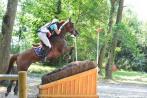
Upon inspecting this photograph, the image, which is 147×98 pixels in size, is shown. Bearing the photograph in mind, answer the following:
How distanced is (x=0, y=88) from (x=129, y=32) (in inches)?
442

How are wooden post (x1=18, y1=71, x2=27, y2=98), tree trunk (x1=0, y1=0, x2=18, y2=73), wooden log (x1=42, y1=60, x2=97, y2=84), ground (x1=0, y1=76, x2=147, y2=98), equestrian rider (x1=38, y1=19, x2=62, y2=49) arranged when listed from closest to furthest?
wooden post (x1=18, y1=71, x2=27, y2=98)
wooden log (x1=42, y1=60, x2=97, y2=84)
equestrian rider (x1=38, y1=19, x2=62, y2=49)
ground (x1=0, y1=76, x2=147, y2=98)
tree trunk (x1=0, y1=0, x2=18, y2=73)

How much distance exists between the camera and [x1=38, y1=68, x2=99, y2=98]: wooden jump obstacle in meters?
10.9

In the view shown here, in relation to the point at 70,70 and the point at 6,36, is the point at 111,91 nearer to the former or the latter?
the point at 6,36

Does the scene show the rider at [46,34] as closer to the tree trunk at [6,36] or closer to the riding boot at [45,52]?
the riding boot at [45,52]

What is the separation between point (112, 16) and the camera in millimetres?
24875

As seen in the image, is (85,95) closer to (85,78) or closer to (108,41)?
(85,78)

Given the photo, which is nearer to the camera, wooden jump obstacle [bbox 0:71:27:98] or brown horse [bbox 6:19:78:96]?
wooden jump obstacle [bbox 0:71:27:98]

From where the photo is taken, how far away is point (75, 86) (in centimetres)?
1096

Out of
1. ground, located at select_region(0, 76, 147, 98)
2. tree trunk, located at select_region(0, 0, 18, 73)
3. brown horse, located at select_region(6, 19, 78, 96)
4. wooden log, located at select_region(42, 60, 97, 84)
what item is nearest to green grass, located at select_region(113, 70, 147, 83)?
ground, located at select_region(0, 76, 147, 98)

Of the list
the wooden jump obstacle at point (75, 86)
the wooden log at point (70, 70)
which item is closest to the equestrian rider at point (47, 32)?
the wooden log at point (70, 70)

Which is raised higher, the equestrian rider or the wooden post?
the equestrian rider

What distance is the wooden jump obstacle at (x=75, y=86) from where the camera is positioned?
10883 mm

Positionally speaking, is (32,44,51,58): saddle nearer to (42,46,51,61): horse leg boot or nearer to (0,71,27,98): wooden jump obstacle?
(42,46,51,61): horse leg boot

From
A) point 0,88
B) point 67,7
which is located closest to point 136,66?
point 67,7
